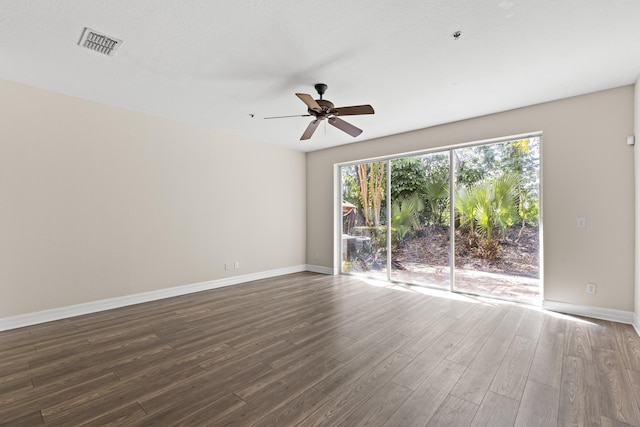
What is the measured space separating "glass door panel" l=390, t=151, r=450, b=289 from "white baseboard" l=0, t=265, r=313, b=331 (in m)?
2.80

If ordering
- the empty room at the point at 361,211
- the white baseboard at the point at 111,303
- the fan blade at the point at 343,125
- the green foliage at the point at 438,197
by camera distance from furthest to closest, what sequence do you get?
the green foliage at the point at 438,197, the fan blade at the point at 343,125, the white baseboard at the point at 111,303, the empty room at the point at 361,211

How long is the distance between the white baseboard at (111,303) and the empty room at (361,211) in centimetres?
3

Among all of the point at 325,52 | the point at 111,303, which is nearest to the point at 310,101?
the point at 325,52

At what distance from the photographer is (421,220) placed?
5027 mm

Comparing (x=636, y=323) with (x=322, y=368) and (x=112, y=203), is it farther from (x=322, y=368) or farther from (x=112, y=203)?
(x=112, y=203)

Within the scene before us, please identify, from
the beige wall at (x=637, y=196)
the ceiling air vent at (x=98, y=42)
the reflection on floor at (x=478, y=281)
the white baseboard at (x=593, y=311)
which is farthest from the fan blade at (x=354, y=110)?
the white baseboard at (x=593, y=311)

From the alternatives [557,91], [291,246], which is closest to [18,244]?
[291,246]

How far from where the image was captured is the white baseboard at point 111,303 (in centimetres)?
323

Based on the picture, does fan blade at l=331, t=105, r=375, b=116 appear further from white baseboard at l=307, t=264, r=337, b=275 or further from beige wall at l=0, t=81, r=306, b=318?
white baseboard at l=307, t=264, r=337, b=275

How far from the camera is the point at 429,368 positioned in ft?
7.59

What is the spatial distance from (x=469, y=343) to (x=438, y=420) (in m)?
1.27

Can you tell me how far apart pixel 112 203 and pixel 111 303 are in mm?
1356

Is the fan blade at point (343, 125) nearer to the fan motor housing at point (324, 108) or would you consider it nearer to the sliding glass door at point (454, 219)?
the fan motor housing at point (324, 108)

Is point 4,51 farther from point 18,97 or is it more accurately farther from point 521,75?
point 521,75
